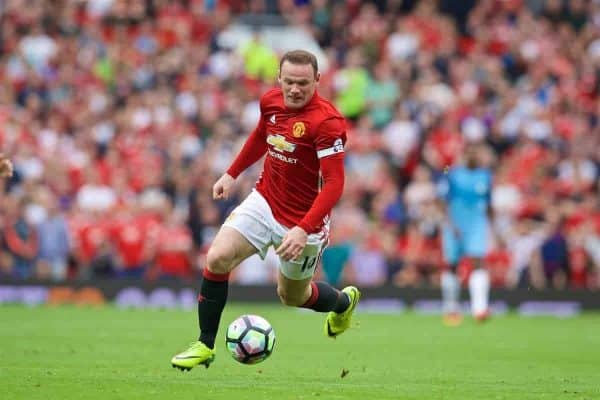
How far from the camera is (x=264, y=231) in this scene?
985 centimetres

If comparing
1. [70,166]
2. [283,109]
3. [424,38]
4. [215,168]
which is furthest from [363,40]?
[283,109]

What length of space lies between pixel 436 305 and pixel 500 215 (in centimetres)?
205

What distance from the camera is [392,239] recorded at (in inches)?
844

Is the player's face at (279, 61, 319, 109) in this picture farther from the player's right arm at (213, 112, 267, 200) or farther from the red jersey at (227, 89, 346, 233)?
the player's right arm at (213, 112, 267, 200)

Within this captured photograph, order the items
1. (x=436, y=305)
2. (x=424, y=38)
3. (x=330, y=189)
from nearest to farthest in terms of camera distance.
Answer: (x=330, y=189), (x=436, y=305), (x=424, y=38)

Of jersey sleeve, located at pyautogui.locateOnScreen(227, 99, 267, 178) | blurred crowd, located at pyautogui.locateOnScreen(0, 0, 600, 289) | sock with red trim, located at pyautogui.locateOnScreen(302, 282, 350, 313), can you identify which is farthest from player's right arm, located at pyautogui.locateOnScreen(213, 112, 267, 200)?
blurred crowd, located at pyautogui.locateOnScreen(0, 0, 600, 289)

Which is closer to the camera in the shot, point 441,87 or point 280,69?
point 280,69

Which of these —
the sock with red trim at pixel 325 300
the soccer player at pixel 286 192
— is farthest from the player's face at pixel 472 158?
the soccer player at pixel 286 192

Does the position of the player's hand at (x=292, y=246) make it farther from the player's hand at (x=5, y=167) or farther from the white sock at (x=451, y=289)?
the white sock at (x=451, y=289)

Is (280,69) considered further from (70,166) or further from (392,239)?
(70,166)

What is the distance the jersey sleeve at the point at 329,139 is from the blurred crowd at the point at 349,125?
11730 millimetres

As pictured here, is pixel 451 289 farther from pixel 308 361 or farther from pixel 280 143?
pixel 280 143

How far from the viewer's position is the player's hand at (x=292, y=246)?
29.4ft

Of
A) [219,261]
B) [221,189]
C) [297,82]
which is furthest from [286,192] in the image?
[297,82]
